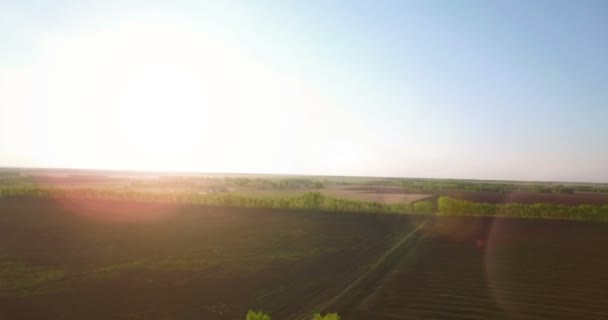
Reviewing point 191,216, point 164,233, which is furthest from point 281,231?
point 191,216

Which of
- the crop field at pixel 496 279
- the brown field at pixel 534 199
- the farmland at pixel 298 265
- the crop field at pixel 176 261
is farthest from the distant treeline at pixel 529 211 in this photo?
the brown field at pixel 534 199

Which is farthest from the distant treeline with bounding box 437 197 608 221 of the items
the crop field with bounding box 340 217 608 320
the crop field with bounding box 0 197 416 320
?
the crop field with bounding box 340 217 608 320

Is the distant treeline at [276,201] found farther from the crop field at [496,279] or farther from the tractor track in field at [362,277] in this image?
the crop field at [496,279]

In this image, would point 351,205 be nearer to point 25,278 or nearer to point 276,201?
point 276,201

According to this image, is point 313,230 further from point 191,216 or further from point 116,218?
point 116,218

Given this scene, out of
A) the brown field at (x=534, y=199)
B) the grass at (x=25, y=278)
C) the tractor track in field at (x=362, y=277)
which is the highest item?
the brown field at (x=534, y=199)
